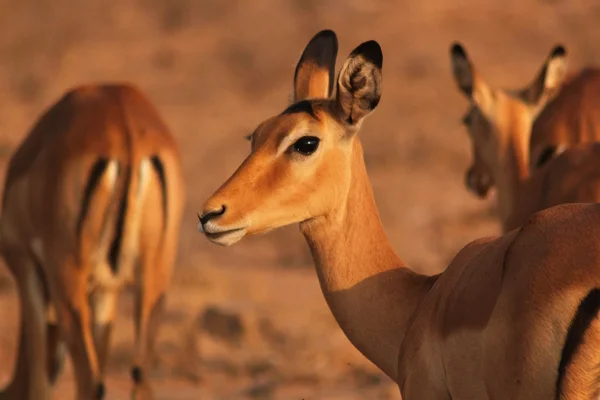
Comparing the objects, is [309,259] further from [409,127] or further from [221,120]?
[221,120]

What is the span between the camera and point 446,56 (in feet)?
88.0

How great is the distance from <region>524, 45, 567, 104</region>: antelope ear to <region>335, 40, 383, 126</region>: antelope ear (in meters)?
5.21

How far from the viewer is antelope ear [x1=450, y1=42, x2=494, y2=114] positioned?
35.2ft

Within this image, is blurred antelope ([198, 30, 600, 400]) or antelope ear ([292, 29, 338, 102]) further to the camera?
antelope ear ([292, 29, 338, 102])

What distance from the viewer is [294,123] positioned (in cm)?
583

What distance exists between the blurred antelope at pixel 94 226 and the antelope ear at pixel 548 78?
3.10m

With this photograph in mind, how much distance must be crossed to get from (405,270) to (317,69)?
126 cm

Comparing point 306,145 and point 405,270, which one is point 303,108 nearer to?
point 306,145

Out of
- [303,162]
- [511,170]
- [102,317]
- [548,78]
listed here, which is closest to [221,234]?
[303,162]

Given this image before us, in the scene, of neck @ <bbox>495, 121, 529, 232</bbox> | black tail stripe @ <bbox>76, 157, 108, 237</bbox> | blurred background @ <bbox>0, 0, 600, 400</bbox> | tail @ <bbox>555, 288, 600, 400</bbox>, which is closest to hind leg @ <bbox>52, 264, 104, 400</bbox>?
black tail stripe @ <bbox>76, 157, 108, 237</bbox>

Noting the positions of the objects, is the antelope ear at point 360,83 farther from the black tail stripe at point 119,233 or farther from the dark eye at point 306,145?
the black tail stripe at point 119,233

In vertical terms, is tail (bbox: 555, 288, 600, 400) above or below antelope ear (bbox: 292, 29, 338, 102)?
below

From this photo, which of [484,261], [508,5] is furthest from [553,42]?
[484,261]

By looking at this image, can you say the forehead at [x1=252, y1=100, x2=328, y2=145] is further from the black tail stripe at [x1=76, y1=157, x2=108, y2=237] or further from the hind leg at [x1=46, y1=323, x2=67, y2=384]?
the hind leg at [x1=46, y1=323, x2=67, y2=384]
